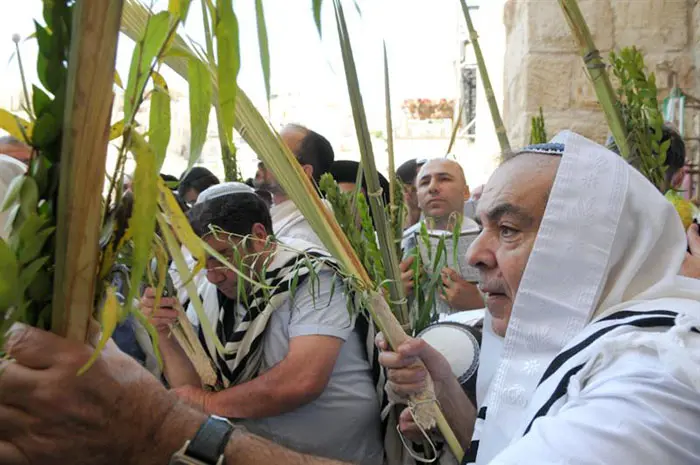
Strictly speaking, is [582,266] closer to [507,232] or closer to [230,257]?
[507,232]

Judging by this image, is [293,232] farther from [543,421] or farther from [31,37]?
[31,37]

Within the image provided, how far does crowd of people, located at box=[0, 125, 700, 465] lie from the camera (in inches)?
40.9

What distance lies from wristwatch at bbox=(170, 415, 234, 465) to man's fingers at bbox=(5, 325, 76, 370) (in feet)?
1.00

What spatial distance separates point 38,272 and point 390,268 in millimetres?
1386

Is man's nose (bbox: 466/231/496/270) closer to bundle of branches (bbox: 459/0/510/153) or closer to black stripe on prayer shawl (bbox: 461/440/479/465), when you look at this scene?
black stripe on prayer shawl (bbox: 461/440/479/465)

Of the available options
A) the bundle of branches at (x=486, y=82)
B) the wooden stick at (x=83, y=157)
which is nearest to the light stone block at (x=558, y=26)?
the bundle of branches at (x=486, y=82)

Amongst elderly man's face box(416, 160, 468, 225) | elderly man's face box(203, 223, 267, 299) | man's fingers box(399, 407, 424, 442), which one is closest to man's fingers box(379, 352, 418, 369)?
man's fingers box(399, 407, 424, 442)

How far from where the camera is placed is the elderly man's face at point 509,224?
178 cm

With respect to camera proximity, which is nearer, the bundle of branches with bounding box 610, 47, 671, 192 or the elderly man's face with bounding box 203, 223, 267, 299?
the bundle of branches with bounding box 610, 47, 671, 192

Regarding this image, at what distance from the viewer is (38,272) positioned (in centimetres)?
94

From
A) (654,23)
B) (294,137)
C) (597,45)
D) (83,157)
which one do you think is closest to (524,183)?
(83,157)

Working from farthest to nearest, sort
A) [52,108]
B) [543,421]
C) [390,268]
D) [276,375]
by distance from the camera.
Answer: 1. [276,375]
2. [390,268]
3. [543,421]
4. [52,108]

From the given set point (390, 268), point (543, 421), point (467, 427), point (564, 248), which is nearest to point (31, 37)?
point (543, 421)

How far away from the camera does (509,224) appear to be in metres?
1.81
